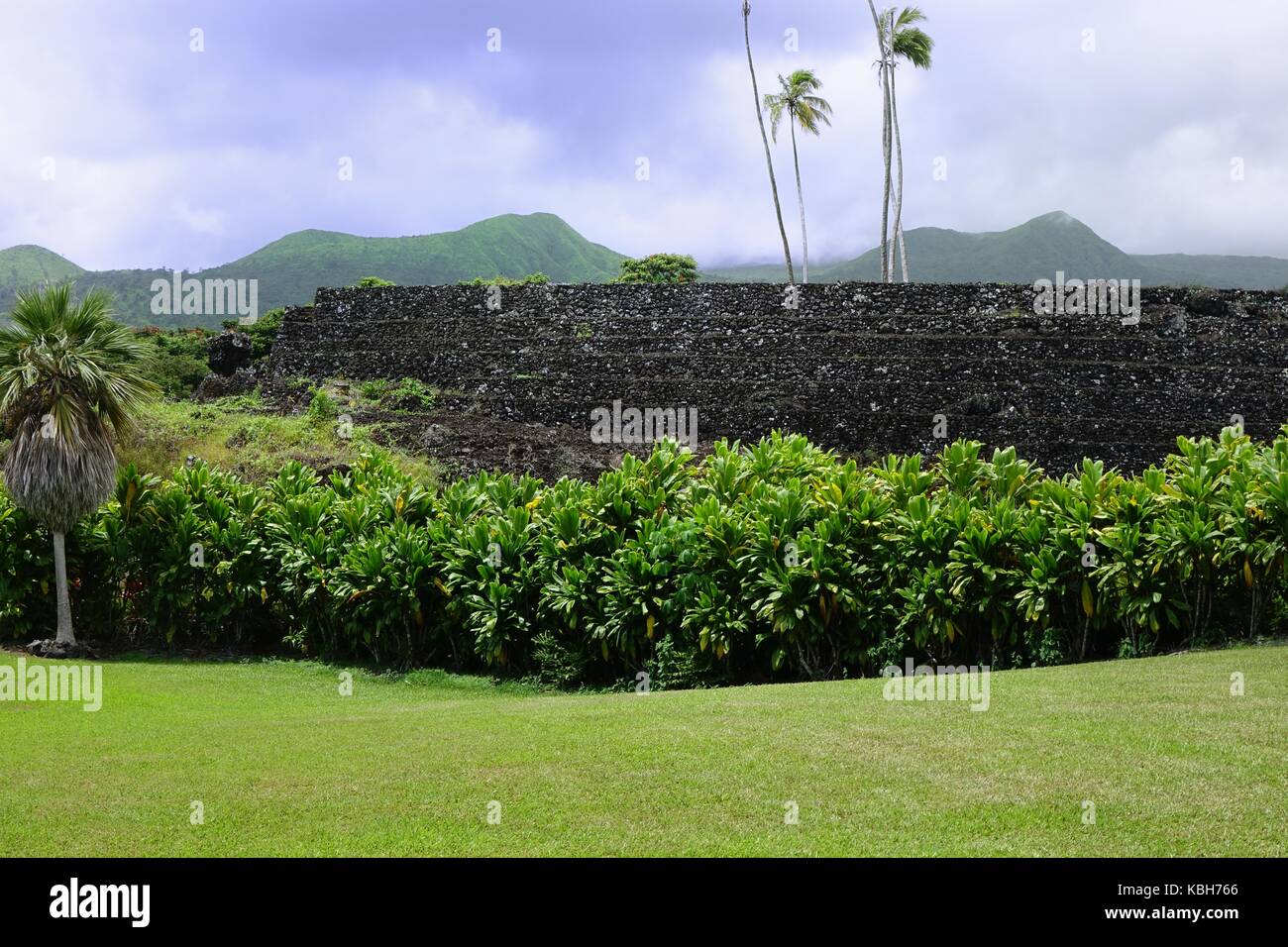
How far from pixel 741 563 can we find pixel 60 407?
7.37m

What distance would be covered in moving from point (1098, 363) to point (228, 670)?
58.9 ft

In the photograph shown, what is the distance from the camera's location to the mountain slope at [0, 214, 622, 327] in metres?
76.9

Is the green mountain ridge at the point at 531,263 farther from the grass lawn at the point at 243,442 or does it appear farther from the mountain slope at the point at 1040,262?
the grass lawn at the point at 243,442

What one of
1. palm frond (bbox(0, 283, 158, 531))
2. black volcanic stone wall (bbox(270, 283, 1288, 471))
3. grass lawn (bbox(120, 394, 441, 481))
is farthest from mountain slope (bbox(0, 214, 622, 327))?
palm frond (bbox(0, 283, 158, 531))

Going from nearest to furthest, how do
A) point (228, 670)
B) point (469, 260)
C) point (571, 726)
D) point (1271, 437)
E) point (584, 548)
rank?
point (571, 726) < point (584, 548) < point (228, 670) < point (1271, 437) < point (469, 260)

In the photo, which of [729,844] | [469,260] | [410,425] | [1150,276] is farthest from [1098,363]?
[1150,276]

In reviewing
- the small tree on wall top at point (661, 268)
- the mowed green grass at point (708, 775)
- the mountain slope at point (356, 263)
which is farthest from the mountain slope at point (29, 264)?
the mowed green grass at point (708, 775)

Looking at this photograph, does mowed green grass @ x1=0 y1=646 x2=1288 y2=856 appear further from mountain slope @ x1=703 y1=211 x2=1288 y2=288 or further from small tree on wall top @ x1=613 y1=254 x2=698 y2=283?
mountain slope @ x1=703 y1=211 x2=1288 y2=288

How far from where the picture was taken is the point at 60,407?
38.3 feet

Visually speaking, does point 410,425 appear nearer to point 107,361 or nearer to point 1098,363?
point 107,361

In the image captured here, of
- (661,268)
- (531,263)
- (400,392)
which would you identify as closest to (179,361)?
(400,392)

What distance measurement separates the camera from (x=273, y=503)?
1296 cm

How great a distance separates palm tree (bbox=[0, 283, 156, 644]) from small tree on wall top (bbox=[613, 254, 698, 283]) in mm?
25189

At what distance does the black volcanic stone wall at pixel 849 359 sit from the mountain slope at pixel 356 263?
48468 mm
